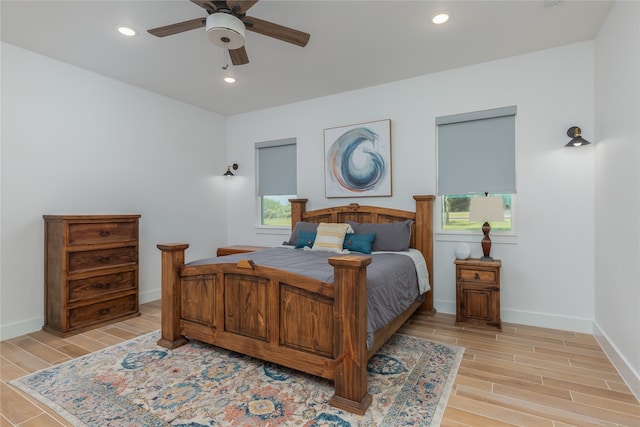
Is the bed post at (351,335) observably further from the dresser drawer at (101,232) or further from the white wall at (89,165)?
the white wall at (89,165)

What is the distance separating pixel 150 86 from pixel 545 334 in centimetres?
517

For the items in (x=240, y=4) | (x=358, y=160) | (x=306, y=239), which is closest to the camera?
(x=240, y=4)

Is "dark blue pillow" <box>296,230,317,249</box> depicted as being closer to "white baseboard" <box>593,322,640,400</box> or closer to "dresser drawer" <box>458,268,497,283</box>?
"dresser drawer" <box>458,268,497,283</box>

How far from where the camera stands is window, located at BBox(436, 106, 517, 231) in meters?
3.36

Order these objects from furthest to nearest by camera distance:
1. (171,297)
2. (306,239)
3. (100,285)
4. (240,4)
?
(306,239) < (100,285) < (171,297) < (240,4)

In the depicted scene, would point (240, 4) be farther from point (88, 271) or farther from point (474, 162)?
point (88, 271)

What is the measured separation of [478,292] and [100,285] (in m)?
3.90

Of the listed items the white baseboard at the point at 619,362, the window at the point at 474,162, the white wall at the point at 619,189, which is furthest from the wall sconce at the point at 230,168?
the white baseboard at the point at 619,362

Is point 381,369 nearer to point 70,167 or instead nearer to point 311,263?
point 311,263

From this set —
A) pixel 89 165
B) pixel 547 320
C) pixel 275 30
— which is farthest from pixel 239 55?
pixel 547 320

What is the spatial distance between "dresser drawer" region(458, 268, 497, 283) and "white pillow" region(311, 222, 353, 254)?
124cm

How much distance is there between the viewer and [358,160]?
415 centimetres

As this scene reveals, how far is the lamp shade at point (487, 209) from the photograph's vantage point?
10.0 feet

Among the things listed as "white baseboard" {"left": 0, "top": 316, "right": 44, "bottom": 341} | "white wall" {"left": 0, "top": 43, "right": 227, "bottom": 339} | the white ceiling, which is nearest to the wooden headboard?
the white ceiling
